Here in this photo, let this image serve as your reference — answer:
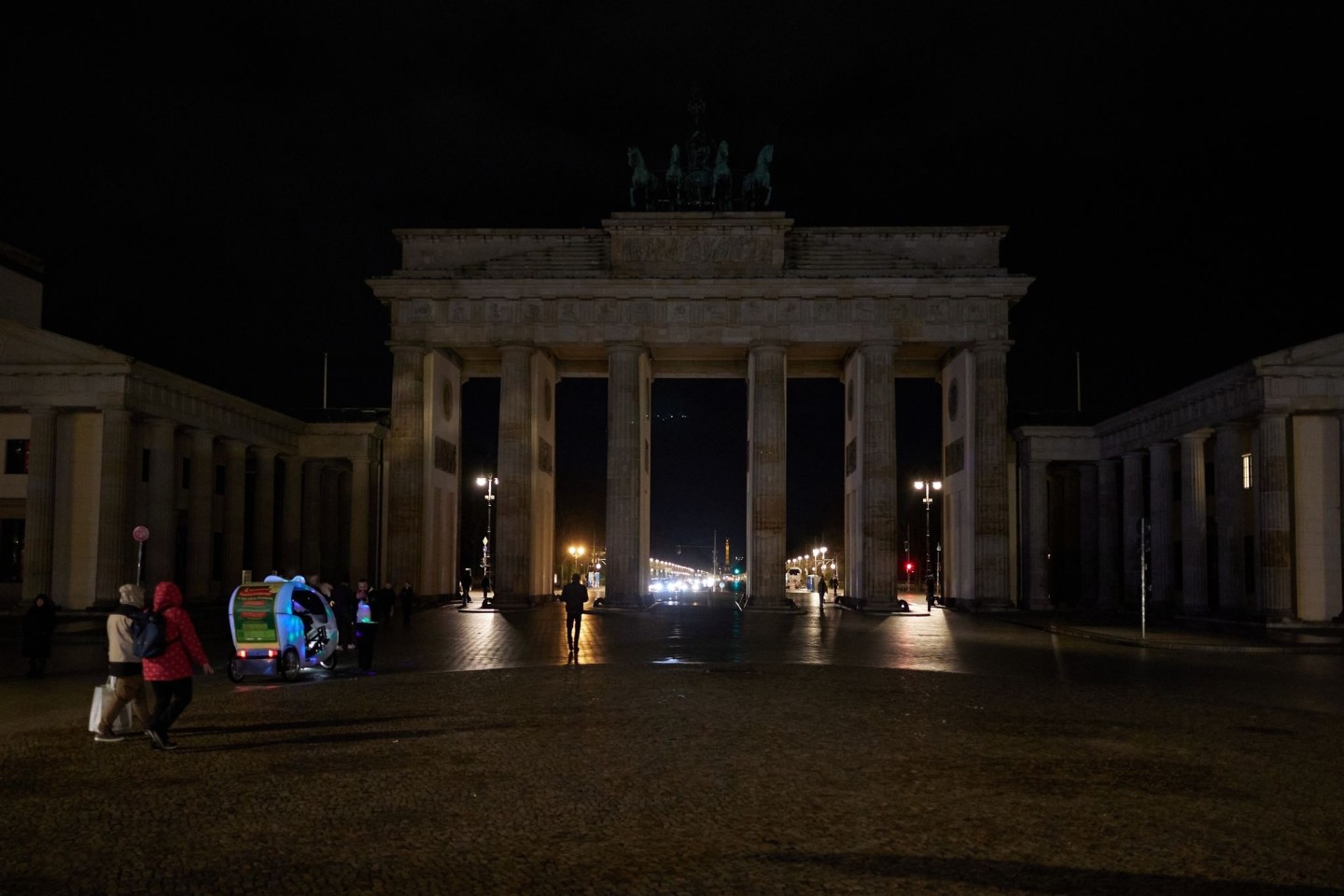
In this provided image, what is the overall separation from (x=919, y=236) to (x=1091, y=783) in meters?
44.0

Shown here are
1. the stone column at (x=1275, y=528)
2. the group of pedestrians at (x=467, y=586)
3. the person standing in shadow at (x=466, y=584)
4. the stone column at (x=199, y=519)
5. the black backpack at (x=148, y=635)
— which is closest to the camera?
the black backpack at (x=148, y=635)

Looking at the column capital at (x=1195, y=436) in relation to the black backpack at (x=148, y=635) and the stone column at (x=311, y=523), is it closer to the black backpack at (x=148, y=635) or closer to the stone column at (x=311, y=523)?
the stone column at (x=311, y=523)

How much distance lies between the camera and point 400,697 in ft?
55.0

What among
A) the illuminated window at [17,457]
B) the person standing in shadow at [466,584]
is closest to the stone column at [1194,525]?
the person standing in shadow at [466,584]

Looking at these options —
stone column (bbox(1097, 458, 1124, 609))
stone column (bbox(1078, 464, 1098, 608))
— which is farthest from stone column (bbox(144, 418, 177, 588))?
stone column (bbox(1078, 464, 1098, 608))

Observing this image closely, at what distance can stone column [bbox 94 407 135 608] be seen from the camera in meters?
39.1

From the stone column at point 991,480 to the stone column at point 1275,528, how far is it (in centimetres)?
1466

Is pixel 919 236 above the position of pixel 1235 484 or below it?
above

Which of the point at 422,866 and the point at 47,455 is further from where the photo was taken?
the point at 47,455

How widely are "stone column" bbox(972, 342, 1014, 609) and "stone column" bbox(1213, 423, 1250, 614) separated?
1093 cm

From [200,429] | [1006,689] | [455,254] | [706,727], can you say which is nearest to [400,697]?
[706,727]

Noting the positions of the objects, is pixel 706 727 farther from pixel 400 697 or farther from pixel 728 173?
pixel 728 173

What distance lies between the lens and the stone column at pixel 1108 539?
50656 mm

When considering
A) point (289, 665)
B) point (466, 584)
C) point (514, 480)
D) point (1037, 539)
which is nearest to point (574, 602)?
point (289, 665)
